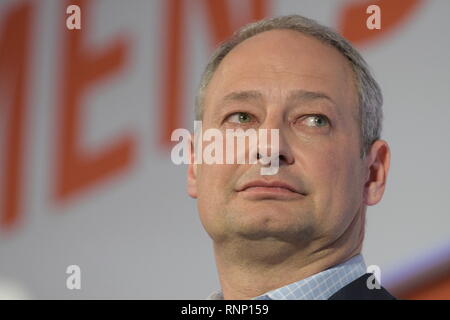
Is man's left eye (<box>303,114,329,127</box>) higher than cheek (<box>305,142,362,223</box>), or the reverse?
man's left eye (<box>303,114,329,127</box>)

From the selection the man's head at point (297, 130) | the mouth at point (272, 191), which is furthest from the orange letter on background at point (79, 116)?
the mouth at point (272, 191)

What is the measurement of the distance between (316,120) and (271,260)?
12.7 inches

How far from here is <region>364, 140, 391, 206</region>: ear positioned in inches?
66.3

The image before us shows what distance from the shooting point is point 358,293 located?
1.51 metres

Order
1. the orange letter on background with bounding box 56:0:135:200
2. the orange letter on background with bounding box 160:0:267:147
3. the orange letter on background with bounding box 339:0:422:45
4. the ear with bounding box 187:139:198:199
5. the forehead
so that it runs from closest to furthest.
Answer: the forehead → the ear with bounding box 187:139:198:199 → the orange letter on background with bounding box 339:0:422:45 → the orange letter on background with bounding box 160:0:267:147 → the orange letter on background with bounding box 56:0:135:200

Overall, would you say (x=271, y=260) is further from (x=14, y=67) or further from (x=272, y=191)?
(x=14, y=67)

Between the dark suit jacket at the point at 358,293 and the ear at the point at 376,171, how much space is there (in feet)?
0.73

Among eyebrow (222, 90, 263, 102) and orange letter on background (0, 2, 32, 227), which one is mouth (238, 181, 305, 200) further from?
orange letter on background (0, 2, 32, 227)

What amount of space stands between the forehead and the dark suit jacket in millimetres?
406

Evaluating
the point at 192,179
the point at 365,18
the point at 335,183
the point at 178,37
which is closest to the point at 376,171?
the point at 335,183

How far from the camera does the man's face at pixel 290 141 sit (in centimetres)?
150

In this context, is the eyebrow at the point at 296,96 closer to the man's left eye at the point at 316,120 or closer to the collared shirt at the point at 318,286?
the man's left eye at the point at 316,120

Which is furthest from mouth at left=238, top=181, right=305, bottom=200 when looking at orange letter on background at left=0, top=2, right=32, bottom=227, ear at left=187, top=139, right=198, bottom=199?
orange letter on background at left=0, top=2, right=32, bottom=227
